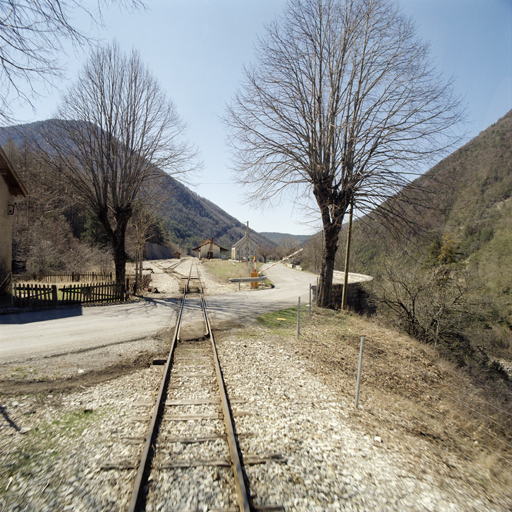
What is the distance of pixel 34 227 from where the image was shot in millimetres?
27453

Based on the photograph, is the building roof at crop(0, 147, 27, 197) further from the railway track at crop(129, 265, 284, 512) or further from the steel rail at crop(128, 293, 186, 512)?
the steel rail at crop(128, 293, 186, 512)

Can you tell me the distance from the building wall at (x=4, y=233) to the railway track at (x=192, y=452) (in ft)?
45.4

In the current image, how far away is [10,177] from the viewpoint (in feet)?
51.8

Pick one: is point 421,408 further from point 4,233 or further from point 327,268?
point 4,233

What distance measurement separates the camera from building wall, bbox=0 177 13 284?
15.2 metres

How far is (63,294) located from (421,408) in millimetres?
16033

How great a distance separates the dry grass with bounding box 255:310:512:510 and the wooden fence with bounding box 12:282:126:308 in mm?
9813

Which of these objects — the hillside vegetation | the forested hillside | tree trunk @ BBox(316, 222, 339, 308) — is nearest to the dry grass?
the forested hillside

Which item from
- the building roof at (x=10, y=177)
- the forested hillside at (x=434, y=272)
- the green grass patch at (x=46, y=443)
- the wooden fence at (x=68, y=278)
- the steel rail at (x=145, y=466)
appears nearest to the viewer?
the steel rail at (x=145, y=466)

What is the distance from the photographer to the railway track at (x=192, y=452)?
3107 millimetres

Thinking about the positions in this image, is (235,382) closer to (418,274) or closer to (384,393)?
(384,393)

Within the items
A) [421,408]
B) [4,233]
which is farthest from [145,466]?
[4,233]

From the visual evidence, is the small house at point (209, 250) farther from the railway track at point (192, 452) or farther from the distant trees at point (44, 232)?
the railway track at point (192, 452)

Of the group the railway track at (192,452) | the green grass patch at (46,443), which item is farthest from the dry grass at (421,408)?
the green grass patch at (46,443)
